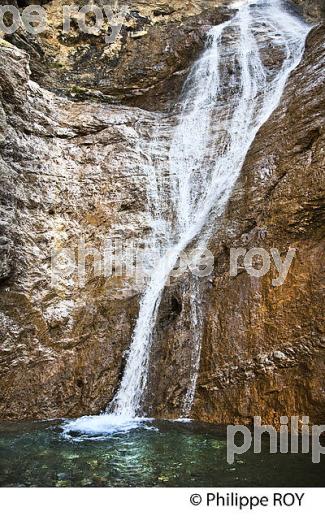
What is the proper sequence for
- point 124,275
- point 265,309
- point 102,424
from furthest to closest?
point 124,275 < point 265,309 < point 102,424

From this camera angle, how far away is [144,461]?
5.85m

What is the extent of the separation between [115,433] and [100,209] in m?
5.92

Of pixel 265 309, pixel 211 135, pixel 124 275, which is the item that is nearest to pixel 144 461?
pixel 265 309

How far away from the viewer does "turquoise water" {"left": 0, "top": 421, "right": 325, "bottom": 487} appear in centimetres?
510

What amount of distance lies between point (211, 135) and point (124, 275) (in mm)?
5195

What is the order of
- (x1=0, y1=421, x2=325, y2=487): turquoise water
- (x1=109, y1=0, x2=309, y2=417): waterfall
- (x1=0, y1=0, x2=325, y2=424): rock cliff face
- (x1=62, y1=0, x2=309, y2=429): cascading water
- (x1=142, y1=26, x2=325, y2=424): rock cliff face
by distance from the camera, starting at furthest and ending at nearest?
(x1=109, y1=0, x2=309, y2=417): waterfall, (x1=62, y1=0, x2=309, y2=429): cascading water, (x1=0, y1=0, x2=325, y2=424): rock cliff face, (x1=142, y1=26, x2=325, y2=424): rock cliff face, (x1=0, y1=421, x2=325, y2=487): turquoise water

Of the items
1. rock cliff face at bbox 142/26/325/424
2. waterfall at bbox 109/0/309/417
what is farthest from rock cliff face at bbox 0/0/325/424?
waterfall at bbox 109/0/309/417

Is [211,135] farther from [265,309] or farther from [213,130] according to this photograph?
[265,309]

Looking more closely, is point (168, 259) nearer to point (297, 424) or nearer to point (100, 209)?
point (100, 209)

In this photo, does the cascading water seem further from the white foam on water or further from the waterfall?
the white foam on water

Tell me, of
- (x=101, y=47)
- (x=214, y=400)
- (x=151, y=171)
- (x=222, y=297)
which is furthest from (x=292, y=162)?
(x=101, y=47)

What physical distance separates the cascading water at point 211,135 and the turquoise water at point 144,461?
132cm

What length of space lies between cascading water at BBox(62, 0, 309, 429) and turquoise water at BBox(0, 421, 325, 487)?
4.33ft

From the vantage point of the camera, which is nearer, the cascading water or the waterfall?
the cascading water
